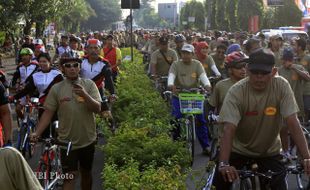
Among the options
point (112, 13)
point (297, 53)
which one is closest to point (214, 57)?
point (297, 53)

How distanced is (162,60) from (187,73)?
3724mm

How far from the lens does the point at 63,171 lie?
7.17 meters

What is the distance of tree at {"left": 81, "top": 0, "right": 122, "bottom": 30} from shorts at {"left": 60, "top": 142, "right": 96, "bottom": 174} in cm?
11825

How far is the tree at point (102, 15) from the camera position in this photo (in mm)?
127312

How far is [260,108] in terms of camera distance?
550 cm

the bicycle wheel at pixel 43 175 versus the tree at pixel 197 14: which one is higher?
the bicycle wheel at pixel 43 175

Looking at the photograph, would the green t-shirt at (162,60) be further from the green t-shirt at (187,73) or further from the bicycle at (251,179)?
the bicycle at (251,179)

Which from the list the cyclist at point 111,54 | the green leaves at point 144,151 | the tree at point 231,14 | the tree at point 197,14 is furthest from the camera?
the tree at point 197,14

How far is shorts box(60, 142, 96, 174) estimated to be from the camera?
7.17 m

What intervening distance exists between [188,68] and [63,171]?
3.92m

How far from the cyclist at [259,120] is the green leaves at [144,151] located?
674mm

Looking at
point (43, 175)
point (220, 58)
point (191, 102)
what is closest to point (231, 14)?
point (220, 58)

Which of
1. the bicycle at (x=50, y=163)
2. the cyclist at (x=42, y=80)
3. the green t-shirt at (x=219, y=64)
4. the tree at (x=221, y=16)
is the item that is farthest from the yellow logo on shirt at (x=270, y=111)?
the tree at (x=221, y=16)

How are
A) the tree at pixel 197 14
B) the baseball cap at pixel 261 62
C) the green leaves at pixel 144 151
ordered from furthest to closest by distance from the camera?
the tree at pixel 197 14
the green leaves at pixel 144 151
the baseball cap at pixel 261 62
